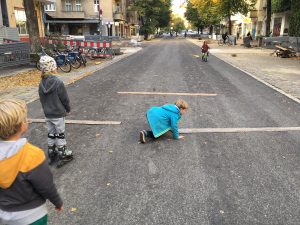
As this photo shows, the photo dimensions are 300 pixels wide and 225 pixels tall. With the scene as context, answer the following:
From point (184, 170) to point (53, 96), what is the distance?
2.28m

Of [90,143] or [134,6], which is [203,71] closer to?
[90,143]

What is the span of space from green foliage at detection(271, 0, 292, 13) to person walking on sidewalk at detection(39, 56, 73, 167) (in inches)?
1404

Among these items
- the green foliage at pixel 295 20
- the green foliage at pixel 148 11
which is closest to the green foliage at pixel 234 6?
the green foliage at pixel 295 20

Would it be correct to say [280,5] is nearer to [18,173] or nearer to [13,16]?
[13,16]

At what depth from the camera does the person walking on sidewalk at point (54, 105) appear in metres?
4.48

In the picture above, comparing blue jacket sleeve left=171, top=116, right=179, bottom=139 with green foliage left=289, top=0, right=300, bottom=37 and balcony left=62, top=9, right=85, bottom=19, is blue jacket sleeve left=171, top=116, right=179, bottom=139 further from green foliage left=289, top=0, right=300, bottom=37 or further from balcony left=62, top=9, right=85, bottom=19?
balcony left=62, top=9, right=85, bottom=19

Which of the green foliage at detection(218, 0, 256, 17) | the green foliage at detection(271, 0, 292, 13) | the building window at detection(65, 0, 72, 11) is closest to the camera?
the green foliage at detection(271, 0, 292, 13)

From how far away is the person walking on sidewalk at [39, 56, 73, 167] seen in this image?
448 cm

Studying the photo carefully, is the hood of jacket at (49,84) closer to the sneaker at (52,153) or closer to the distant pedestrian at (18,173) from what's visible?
the sneaker at (52,153)

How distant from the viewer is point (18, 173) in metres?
2.08

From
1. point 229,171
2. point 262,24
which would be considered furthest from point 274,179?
point 262,24

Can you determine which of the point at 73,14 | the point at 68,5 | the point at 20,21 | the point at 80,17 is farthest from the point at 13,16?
the point at 68,5

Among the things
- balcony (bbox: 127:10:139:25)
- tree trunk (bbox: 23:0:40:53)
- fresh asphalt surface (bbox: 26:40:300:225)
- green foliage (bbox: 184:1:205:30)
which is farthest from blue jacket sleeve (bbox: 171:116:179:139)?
green foliage (bbox: 184:1:205:30)

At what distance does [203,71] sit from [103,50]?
9222mm
